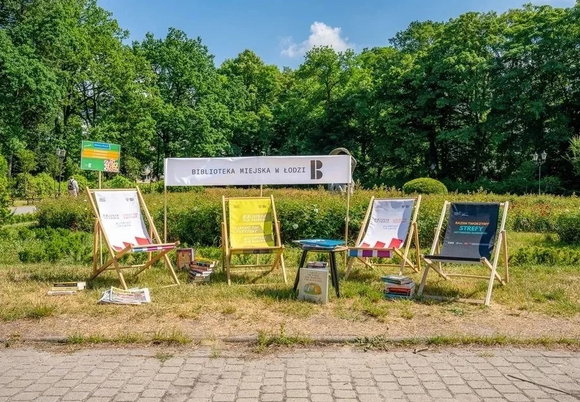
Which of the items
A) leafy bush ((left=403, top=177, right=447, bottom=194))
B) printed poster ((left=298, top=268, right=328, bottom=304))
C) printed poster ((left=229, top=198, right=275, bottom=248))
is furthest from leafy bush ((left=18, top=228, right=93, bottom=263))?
leafy bush ((left=403, top=177, right=447, bottom=194))

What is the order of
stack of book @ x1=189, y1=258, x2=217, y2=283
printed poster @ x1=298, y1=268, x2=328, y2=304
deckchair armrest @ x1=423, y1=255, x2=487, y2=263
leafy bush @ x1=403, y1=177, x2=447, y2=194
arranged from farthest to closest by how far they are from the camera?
leafy bush @ x1=403, y1=177, x2=447, y2=194, stack of book @ x1=189, y1=258, x2=217, y2=283, deckchair armrest @ x1=423, y1=255, x2=487, y2=263, printed poster @ x1=298, y1=268, x2=328, y2=304

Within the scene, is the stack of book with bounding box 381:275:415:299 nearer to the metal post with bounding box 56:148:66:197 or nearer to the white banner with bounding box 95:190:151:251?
the white banner with bounding box 95:190:151:251

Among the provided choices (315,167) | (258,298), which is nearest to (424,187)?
(315,167)

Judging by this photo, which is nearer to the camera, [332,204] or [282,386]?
[282,386]

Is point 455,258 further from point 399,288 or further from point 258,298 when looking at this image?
point 258,298

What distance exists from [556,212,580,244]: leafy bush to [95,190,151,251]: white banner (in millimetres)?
7869

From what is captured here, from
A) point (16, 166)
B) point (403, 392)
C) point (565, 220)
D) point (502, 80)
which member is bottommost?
point (403, 392)

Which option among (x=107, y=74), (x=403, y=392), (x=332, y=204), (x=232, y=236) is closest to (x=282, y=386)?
(x=403, y=392)

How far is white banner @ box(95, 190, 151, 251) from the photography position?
20.3ft

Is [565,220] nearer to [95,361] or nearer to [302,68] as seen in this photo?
[95,361]

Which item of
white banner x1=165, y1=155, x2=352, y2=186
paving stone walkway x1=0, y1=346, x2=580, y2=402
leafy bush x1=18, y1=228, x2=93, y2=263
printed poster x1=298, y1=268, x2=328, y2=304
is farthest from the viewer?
leafy bush x1=18, y1=228, x2=93, y2=263

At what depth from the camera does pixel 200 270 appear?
611 centimetres

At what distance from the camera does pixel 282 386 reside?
3.10 meters

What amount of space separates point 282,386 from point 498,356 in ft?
5.72
